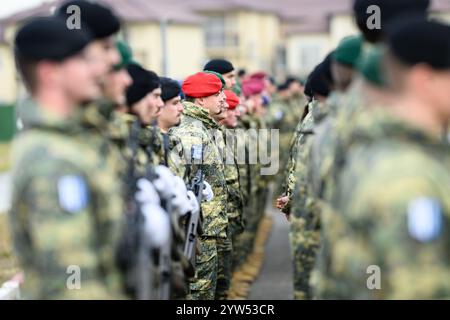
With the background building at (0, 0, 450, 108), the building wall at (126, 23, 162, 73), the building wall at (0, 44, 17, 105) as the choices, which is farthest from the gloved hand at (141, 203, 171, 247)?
the building wall at (0, 44, 17, 105)

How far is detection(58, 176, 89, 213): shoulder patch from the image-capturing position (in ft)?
12.9

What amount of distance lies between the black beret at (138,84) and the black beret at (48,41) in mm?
1106

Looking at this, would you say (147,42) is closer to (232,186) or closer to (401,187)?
(232,186)

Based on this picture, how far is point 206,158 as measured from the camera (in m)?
8.04

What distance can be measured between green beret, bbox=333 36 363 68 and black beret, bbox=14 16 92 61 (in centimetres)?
156

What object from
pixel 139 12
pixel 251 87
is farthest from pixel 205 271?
pixel 139 12

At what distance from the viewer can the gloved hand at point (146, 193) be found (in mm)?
4624

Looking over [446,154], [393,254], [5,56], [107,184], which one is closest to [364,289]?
[393,254]

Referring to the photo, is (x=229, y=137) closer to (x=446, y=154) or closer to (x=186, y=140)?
(x=186, y=140)

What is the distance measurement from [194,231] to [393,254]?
266 cm

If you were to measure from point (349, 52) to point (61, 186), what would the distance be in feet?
6.36

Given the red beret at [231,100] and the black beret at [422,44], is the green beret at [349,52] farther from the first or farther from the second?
the red beret at [231,100]
